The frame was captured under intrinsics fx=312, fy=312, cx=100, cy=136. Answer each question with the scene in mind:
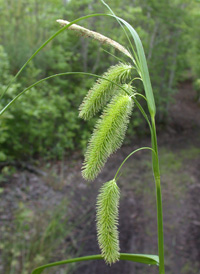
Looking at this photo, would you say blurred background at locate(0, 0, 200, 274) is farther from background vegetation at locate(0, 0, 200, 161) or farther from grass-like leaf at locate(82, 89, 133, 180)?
grass-like leaf at locate(82, 89, 133, 180)

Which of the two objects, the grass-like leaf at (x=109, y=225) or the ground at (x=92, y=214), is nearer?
the grass-like leaf at (x=109, y=225)

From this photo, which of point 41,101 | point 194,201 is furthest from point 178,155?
point 41,101

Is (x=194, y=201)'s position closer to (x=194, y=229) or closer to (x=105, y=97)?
(x=194, y=229)

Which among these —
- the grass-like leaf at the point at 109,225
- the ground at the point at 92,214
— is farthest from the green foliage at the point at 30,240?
the grass-like leaf at the point at 109,225

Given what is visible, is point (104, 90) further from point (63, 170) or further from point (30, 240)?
point (63, 170)

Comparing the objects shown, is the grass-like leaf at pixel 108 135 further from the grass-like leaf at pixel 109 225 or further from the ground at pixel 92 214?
the ground at pixel 92 214

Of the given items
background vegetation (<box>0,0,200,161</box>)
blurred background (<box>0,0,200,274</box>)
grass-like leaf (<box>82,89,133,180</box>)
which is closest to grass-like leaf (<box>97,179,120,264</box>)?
grass-like leaf (<box>82,89,133,180</box>)
